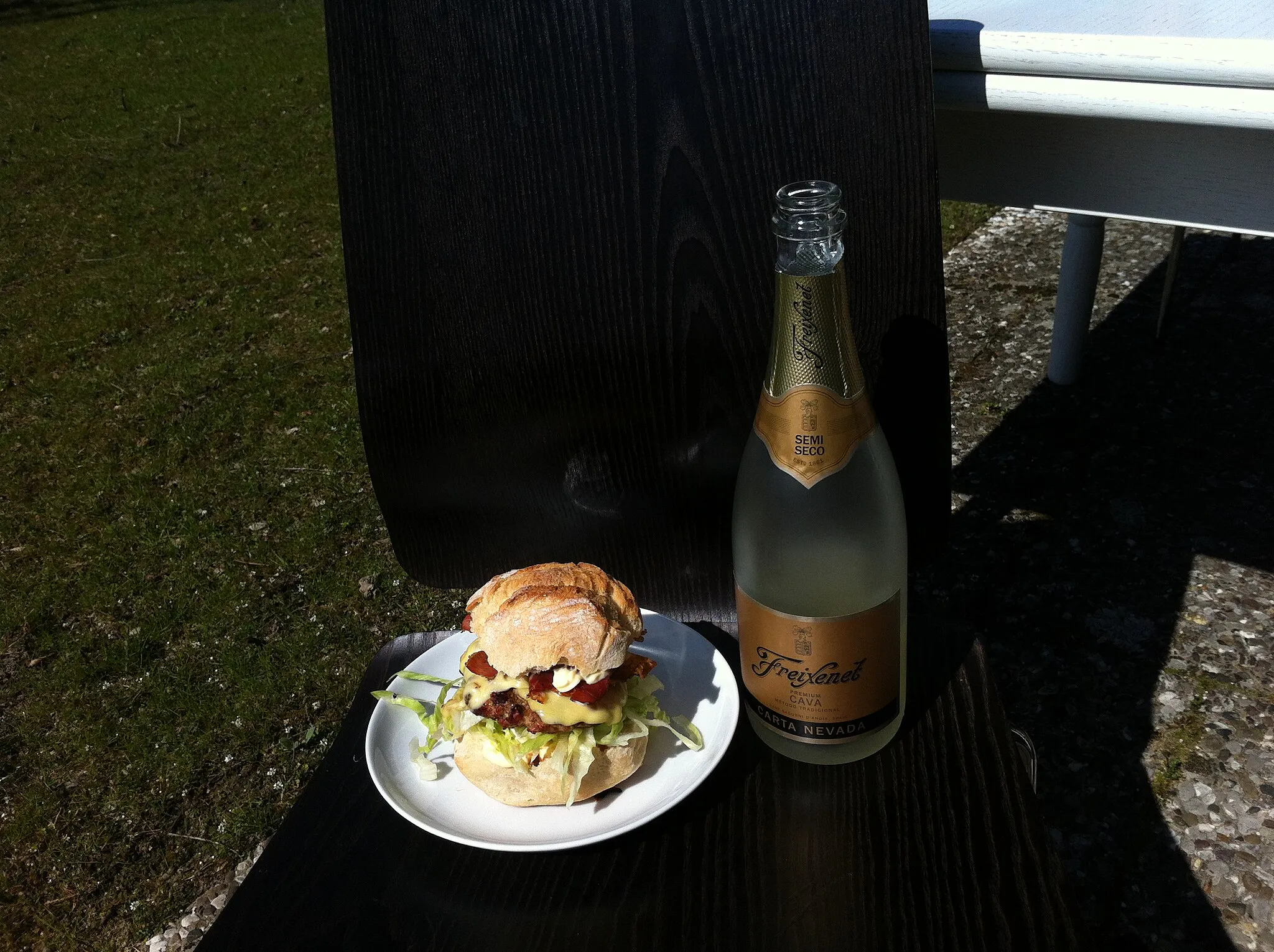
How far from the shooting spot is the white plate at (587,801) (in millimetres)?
1034

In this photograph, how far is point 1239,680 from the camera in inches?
80.0

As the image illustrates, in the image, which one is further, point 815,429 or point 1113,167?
point 1113,167

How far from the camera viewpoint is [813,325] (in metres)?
1.02

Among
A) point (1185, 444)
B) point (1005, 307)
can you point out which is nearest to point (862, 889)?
point (1185, 444)

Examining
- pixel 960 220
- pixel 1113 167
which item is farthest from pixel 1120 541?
pixel 960 220

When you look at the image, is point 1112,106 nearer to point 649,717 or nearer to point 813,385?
point 813,385

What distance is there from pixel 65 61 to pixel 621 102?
25.3ft

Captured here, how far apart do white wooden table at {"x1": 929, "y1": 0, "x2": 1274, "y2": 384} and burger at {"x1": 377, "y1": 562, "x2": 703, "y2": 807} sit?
74 cm

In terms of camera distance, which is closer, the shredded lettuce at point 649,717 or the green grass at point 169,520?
the shredded lettuce at point 649,717

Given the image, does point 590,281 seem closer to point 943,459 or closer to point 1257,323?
point 943,459

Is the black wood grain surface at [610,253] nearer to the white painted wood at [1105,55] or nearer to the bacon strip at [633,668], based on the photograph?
the white painted wood at [1105,55]

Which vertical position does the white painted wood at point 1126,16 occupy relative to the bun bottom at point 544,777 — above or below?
above

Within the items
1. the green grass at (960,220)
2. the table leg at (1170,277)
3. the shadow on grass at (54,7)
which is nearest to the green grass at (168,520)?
the table leg at (1170,277)

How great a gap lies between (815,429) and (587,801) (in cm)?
43
